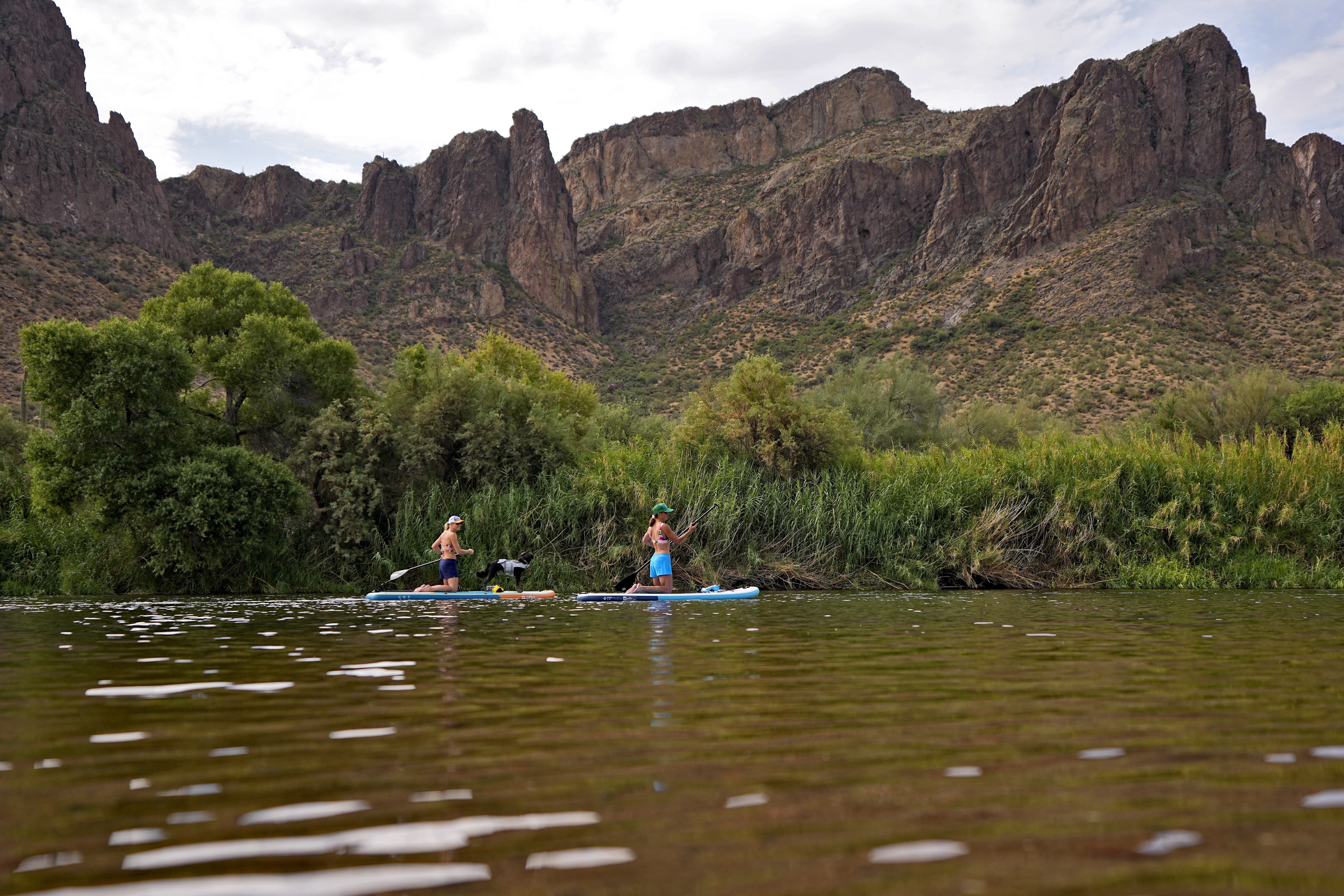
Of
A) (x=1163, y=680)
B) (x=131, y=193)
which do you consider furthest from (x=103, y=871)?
(x=131, y=193)

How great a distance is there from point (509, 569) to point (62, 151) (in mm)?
106798

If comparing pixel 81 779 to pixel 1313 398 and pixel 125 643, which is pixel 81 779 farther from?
pixel 1313 398

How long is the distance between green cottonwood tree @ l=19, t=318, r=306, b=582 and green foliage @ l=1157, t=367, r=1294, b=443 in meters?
38.1

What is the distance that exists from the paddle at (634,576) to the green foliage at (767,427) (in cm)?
289

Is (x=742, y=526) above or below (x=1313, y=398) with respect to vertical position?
below

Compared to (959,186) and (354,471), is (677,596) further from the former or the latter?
(959,186)

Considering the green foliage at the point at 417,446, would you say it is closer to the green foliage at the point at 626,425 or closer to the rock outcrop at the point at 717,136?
the green foliage at the point at 626,425

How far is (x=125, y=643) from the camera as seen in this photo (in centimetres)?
905

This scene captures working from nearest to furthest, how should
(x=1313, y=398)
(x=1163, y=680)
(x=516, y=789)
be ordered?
(x=516, y=789) < (x=1163, y=680) < (x=1313, y=398)

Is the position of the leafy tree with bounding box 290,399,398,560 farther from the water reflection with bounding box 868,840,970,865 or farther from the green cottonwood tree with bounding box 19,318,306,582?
the water reflection with bounding box 868,840,970,865

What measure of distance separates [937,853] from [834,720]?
82.1 inches

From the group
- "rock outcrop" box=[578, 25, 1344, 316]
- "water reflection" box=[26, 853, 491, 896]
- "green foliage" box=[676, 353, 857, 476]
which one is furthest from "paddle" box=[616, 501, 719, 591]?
"rock outcrop" box=[578, 25, 1344, 316]

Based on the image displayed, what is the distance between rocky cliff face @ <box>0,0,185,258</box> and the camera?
291 ft

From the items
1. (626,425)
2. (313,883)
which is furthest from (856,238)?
(313,883)
